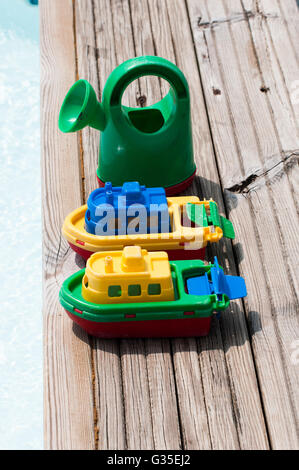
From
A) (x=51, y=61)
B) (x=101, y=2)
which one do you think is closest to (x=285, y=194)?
(x=51, y=61)

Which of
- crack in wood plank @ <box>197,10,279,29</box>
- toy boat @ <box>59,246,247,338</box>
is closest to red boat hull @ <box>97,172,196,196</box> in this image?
toy boat @ <box>59,246,247,338</box>

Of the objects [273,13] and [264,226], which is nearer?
[264,226]

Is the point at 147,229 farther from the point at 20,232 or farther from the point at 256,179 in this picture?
the point at 20,232

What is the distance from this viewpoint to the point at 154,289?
6.23 feet

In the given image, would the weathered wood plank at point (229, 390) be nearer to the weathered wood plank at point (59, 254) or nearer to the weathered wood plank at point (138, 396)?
the weathered wood plank at point (138, 396)

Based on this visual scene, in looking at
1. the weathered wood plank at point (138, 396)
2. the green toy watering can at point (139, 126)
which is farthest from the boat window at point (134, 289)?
the green toy watering can at point (139, 126)

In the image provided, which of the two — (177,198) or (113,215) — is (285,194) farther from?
(113,215)

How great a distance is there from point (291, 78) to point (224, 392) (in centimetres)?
156

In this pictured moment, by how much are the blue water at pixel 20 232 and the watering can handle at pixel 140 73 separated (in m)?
0.96

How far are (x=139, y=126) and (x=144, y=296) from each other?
75 centimetres

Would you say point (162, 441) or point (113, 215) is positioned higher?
point (113, 215)

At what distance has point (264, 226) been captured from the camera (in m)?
2.33

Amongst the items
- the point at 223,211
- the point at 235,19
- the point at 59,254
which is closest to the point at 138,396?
the point at 59,254
